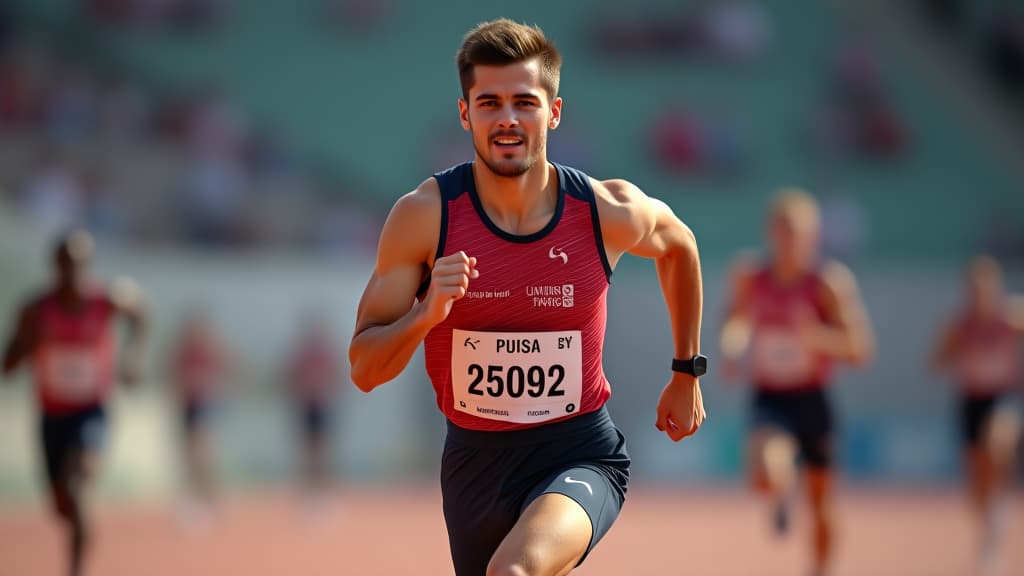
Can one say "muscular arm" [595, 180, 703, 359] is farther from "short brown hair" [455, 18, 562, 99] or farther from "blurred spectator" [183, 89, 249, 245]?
"blurred spectator" [183, 89, 249, 245]

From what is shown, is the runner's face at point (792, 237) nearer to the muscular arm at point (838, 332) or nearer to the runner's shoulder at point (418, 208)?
the muscular arm at point (838, 332)

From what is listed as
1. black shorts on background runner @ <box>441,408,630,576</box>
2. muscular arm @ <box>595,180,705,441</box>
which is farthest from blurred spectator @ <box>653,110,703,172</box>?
black shorts on background runner @ <box>441,408,630,576</box>

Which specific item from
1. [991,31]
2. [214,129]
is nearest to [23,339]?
[214,129]

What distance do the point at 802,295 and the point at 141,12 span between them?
15.1 meters

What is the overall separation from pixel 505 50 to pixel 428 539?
9849mm

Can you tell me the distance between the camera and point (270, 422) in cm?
1859

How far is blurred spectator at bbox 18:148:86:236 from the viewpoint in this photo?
17.4 m

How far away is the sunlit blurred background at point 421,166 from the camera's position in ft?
59.4

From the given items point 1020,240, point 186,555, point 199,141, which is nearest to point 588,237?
point 186,555

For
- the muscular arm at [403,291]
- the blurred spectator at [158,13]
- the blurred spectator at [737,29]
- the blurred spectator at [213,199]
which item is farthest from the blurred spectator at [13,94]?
the muscular arm at [403,291]

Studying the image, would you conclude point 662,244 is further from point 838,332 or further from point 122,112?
point 122,112

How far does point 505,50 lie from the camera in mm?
4809

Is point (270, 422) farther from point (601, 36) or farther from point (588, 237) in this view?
point (588, 237)

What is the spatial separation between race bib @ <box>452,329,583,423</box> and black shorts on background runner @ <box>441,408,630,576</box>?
84 millimetres
